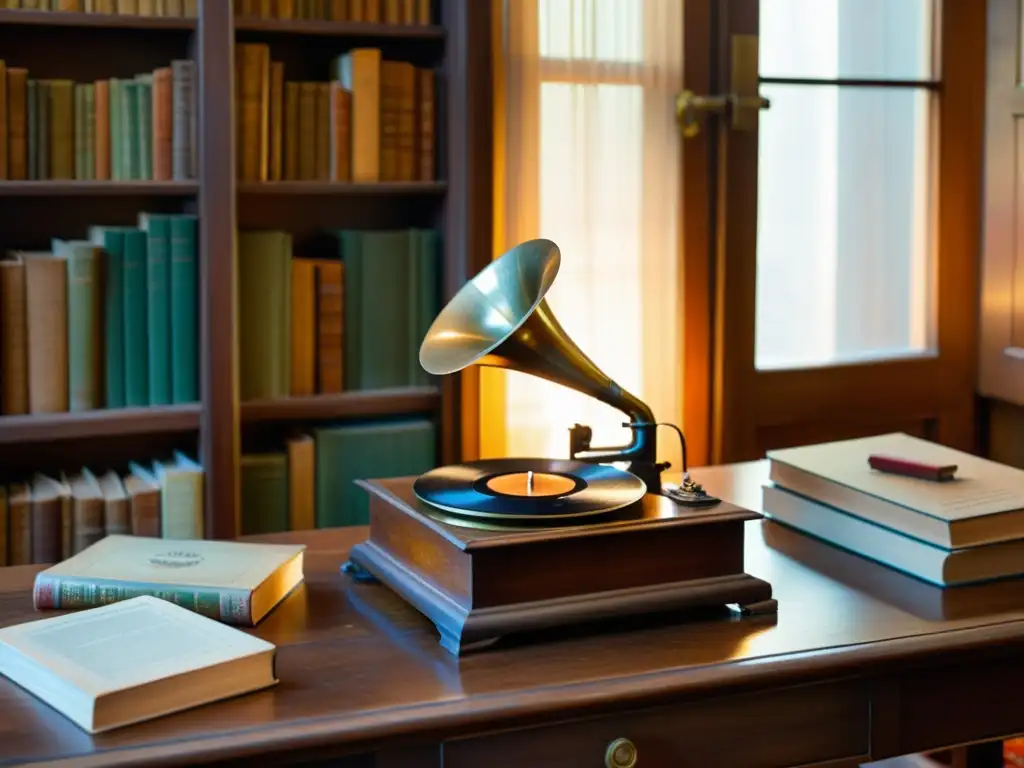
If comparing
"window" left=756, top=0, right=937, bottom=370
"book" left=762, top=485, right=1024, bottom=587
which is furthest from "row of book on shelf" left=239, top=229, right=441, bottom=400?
"book" left=762, top=485, right=1024, bottom=587

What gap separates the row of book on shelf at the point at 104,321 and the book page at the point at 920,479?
4.17 ft

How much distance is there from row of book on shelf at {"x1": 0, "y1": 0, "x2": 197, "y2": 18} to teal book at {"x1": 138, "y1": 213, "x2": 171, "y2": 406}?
376 millimetres

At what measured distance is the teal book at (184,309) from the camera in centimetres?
250

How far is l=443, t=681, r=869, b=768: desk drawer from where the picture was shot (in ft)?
3.84

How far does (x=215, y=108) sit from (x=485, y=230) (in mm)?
592

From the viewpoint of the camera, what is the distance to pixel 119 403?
2516 mm

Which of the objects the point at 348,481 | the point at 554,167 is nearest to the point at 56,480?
the point at 348,481

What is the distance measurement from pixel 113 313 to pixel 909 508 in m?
1.59

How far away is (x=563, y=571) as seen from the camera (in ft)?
4.32

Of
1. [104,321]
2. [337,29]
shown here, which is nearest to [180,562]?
[104,321]

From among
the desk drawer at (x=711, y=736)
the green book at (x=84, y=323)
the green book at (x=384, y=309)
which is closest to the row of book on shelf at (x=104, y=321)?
the green book at (x=84, y=323)

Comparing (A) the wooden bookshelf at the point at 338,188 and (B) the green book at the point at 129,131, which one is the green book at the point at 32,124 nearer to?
(B) the green book at the point at 129,131

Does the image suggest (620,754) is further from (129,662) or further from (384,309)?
(384,309)

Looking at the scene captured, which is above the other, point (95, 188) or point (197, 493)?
point (95, 188)
